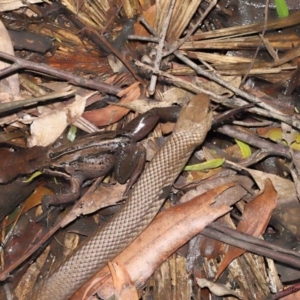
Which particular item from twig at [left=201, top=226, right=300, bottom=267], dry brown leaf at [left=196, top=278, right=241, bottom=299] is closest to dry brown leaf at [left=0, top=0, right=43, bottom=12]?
twig at [left=201, top=226, right=300, bottom=267]

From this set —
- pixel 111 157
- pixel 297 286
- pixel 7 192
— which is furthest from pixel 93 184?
pixel 297 286

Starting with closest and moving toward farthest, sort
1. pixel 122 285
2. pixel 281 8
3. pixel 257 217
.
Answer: pixel 122 285 → pixel 257 217 → pixel 281 8

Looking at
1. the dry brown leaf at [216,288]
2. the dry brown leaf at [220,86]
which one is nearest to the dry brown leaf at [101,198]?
the dry brown leaf at [216,288]

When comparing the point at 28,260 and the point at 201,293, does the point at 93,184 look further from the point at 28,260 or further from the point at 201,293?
the point at 201,293

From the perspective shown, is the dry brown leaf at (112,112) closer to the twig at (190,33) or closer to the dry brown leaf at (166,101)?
the dry brown leaf at (166,101)

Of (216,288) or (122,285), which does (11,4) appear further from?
(216,288)

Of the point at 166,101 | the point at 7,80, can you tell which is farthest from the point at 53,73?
the point at 166,101
